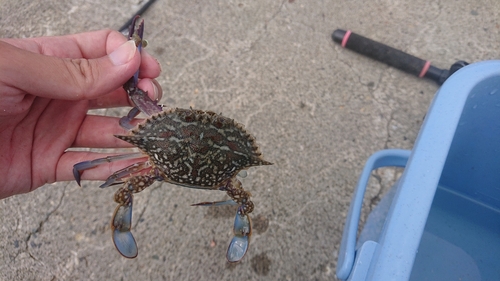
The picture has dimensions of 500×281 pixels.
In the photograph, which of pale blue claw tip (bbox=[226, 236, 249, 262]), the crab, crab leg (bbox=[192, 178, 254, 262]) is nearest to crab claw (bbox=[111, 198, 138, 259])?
the crab

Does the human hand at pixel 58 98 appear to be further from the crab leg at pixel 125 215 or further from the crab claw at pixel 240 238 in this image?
the crab claw at pixel 240 238

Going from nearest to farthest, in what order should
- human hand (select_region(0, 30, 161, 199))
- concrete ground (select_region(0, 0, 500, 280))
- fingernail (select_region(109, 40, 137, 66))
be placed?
human hand (select_region(0, 30, 161, 199)) < fingernail (select_region(109, 40, 137, 66)) < concrete ground (select_region(0, 0, 500, 280))

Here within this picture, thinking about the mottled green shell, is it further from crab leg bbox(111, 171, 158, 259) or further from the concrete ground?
the concrete ground

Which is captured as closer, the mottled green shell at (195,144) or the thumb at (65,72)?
the thumb at (65,72)

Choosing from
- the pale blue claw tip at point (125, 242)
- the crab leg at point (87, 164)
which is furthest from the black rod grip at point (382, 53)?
the pale blue claw tip at point (125, 242)

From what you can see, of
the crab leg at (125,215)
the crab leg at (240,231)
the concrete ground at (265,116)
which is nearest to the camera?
the crab leg at (125,215)

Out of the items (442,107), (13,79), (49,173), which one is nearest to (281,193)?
(442,107)

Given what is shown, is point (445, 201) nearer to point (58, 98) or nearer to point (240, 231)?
point (240, 231)
